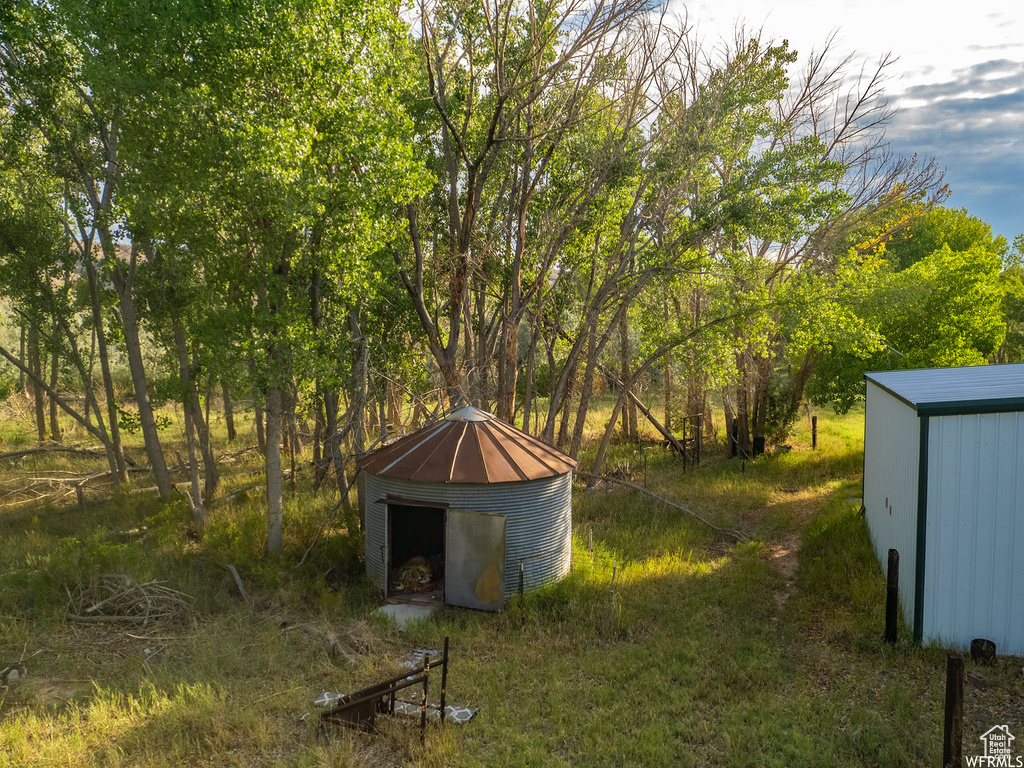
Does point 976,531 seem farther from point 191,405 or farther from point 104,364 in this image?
point 104,364

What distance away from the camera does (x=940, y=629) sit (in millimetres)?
8305

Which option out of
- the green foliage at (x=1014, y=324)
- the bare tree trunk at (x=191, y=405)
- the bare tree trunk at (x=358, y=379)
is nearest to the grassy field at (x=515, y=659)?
the bare tree trunk at (x=191, y=405)

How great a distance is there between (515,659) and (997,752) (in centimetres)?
497

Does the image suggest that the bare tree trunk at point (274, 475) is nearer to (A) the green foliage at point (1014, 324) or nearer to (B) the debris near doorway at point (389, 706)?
(B) the debris near doorway at point (389, 706)

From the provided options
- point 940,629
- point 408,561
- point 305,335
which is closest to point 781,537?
point 940,629

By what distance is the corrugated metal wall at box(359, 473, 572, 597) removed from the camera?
10656mm

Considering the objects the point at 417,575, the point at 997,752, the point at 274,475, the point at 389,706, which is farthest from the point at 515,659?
the point at 274,475

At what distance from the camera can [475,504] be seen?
10633 mm

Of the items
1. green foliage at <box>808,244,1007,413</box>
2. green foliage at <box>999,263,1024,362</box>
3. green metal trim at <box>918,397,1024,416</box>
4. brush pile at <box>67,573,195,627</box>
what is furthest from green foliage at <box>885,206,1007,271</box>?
brush pile at <box>67,573,195,627</box>

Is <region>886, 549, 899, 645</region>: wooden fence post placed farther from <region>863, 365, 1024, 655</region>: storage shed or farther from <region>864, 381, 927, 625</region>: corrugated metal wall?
<region>864, 381, 927, 625</region>: corrugated metal wall

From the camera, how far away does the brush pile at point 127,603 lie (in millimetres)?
9859

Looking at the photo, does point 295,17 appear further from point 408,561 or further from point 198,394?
point 408,561

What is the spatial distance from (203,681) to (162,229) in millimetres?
7323

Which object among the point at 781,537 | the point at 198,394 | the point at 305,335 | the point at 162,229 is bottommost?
the point at 781,537
